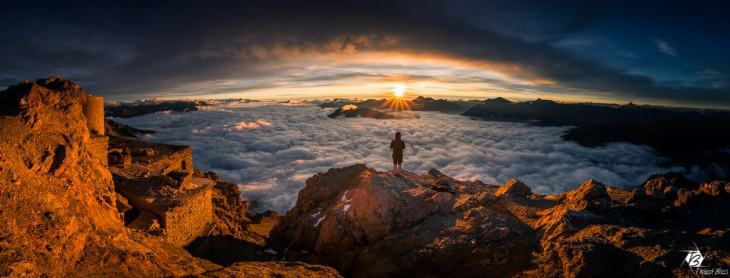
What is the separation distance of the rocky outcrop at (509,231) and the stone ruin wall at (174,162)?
27.9 ft

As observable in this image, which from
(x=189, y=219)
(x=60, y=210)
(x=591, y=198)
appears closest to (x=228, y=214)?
(x=189, y=219)

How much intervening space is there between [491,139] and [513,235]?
5256 inches

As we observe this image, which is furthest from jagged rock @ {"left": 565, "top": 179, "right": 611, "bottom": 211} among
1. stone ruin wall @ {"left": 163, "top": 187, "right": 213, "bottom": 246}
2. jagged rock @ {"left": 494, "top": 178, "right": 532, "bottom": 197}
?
stone ruin wall @ {"left": 163, "top": 187, "right": 213, "bottom": 246}

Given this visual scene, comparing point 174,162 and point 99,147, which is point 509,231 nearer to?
point 99,147

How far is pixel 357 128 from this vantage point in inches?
6102

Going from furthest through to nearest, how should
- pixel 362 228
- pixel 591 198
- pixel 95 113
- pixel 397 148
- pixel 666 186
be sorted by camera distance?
pixel 95 113 → pixel 397 148 → pixel 362 228 → pixel 666 186 → pixel 591 198

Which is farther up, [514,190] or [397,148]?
[397,148]

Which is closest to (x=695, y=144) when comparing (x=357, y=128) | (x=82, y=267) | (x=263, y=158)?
(x=357, y=128)

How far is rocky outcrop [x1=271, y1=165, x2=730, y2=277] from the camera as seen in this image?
670 cm

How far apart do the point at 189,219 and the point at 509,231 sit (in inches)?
457

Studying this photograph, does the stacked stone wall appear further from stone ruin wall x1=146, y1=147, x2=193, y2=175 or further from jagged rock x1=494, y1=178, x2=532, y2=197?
jagged rock x1=494, y1=178, x2=532, y2=197

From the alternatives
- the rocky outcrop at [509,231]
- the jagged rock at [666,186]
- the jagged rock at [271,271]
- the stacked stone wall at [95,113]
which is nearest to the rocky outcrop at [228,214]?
the rocky outcrop at [509,231]

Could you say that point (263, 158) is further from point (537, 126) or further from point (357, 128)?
point (537, 126)

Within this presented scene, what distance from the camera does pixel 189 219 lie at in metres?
13.0
